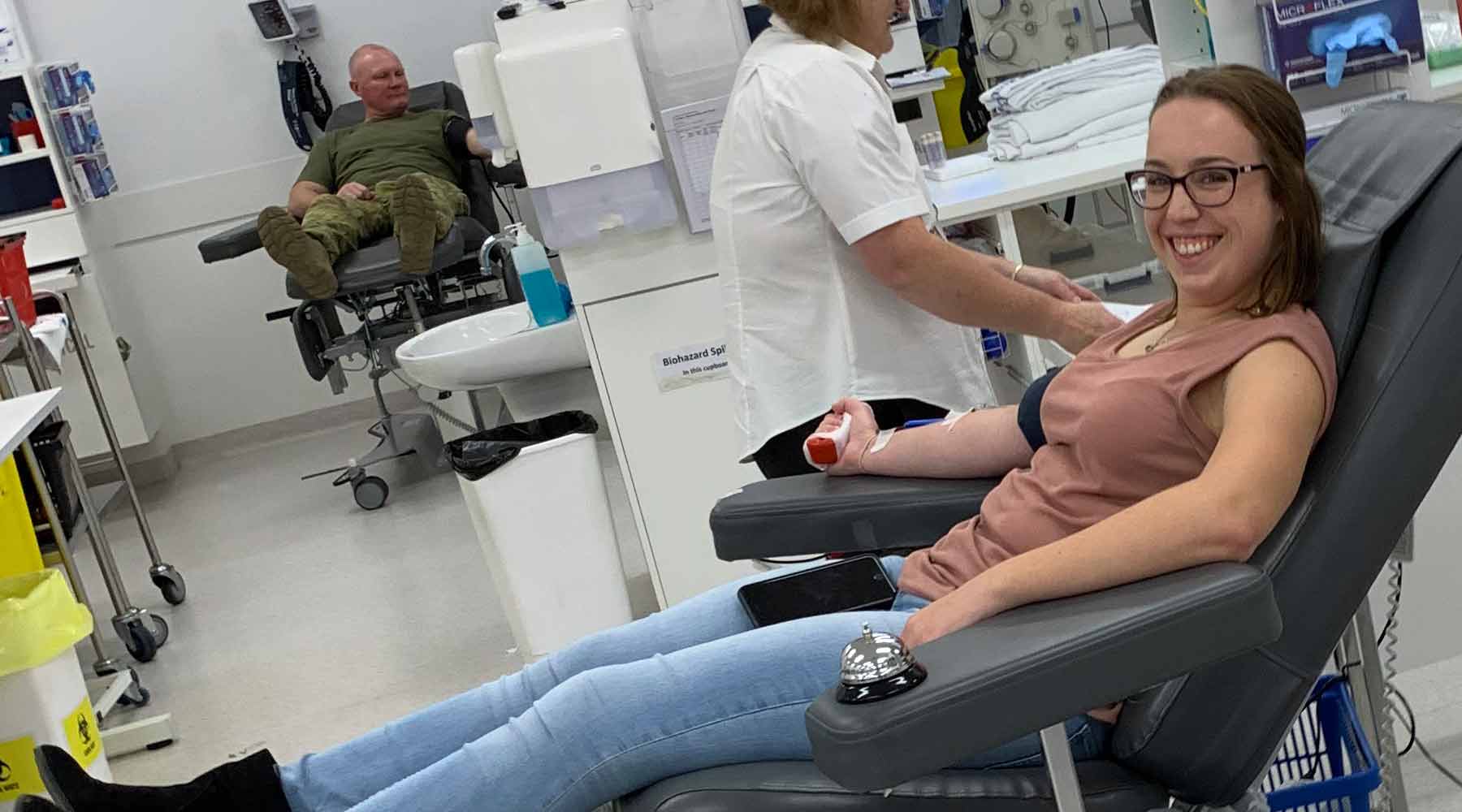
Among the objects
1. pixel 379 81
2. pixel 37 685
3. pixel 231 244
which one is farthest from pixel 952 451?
pixel 379 81

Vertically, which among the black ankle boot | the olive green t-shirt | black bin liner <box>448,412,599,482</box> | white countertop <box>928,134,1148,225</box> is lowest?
black bin liner <box>448,412,599,482</box>

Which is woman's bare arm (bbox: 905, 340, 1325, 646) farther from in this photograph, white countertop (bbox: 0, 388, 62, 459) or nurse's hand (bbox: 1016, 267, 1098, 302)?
white countertop (bbox: 0, 388, 62, 459)

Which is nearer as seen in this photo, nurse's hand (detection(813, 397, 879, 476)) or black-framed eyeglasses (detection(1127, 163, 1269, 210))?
black-framed eyeglasses (detection(1127, 163, 1269, 210))

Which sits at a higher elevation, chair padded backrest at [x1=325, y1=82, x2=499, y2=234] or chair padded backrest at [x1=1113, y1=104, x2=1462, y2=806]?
chair padded backrest at [x1=325, y1=82, x2=499, y2=234]

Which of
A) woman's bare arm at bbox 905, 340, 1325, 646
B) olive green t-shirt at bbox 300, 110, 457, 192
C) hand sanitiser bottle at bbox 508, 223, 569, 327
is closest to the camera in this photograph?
woman's bare arm at bbox 905, 340, 1325, 646

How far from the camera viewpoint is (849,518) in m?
1.81

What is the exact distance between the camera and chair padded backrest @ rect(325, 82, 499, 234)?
17.5 ft

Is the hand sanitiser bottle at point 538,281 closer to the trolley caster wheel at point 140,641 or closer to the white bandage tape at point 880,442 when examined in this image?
the trolley caster wheel at point 140,641

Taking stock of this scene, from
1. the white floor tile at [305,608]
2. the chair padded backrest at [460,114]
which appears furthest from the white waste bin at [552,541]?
the chair padded backrest at [460,114]

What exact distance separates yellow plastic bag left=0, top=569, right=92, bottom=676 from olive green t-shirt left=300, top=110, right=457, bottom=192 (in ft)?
8.15

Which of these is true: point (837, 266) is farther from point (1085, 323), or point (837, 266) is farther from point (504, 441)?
point (504, 441)

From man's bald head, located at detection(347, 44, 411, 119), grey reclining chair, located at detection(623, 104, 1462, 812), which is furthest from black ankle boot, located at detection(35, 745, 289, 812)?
man's bald head, located at detection(347, 44, 411, 119)

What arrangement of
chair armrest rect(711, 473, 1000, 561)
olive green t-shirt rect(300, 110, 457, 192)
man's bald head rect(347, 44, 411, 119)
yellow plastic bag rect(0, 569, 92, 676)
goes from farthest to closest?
man's bald head rect(347, 44, 411, 119)
olive green t-shirt rect(300, 110, 457, 192)
yellow plastic bag rect(0, 569, 92, 676)
chair armrest rect(711, 473, 1000, 561)

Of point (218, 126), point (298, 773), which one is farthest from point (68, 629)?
point (218, 126)
